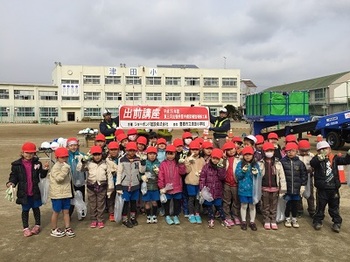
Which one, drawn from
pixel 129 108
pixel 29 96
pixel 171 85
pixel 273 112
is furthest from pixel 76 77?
pixel 129 108

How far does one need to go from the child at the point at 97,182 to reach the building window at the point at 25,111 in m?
63.0

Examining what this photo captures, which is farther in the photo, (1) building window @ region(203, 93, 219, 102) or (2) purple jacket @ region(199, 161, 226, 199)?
(1) building window @ region(203, 93, 219, 102)

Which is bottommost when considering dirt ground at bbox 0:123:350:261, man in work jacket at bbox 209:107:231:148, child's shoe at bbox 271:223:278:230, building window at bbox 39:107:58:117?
dirt ground at bbox 0:123:350:261

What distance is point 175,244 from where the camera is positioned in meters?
4.25

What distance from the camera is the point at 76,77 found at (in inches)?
2435

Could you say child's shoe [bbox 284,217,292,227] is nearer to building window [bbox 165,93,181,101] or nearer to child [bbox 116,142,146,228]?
child [bbox 116,142,146,228]

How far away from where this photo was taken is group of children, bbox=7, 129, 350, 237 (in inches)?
181

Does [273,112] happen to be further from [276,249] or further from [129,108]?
[276,249]

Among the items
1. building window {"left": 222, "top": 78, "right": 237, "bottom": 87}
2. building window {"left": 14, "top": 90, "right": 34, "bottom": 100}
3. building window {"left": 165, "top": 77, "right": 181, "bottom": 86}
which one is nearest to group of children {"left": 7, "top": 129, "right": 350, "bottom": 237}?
building window {"left": 165, "top": 77, "right": 181, "bottom": 86}

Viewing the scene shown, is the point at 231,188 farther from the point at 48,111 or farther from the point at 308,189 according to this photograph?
the point at 48,111

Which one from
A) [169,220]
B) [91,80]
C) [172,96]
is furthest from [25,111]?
[169,220]

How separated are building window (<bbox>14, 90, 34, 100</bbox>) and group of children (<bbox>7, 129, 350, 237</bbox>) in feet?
206

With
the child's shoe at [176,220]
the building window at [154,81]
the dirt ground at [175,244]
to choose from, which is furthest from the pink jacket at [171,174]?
the building window at [154,81]

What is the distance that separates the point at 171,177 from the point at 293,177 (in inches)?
73.8
